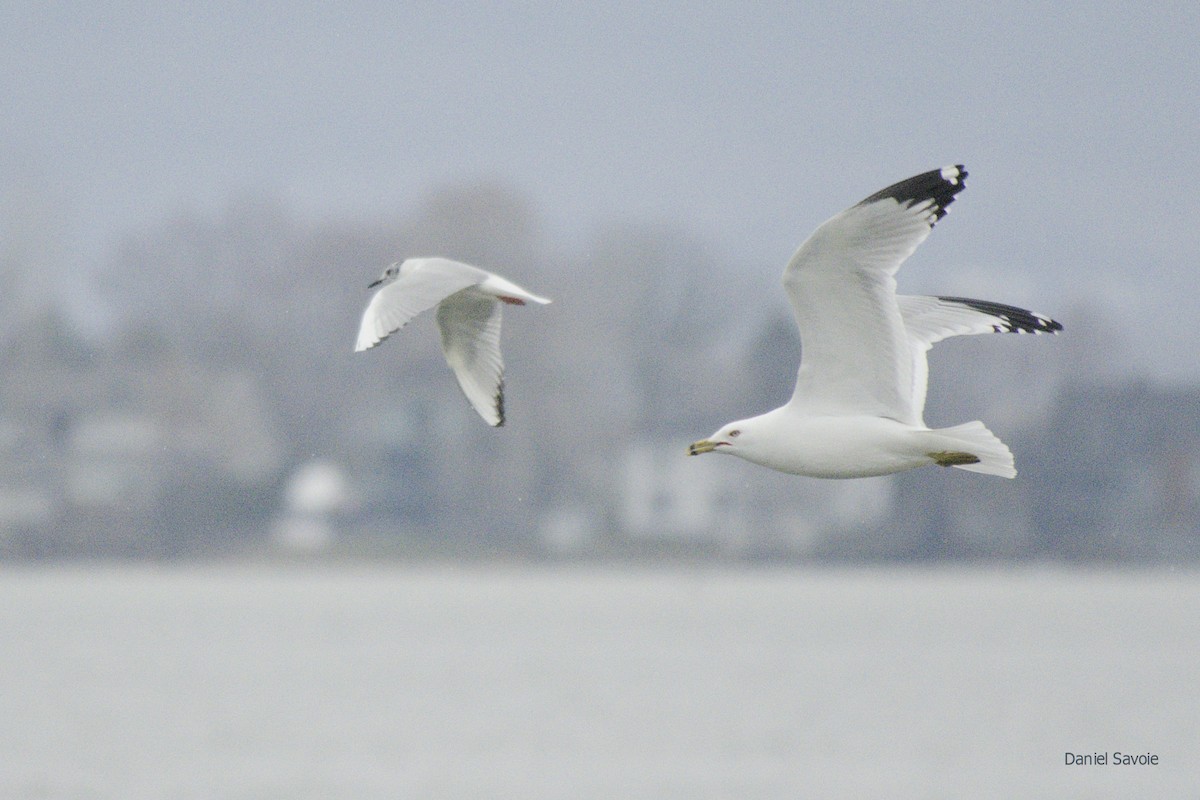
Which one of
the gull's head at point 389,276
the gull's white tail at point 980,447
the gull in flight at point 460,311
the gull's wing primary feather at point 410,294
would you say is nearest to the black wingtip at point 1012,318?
the gull's white tail at point 980,447

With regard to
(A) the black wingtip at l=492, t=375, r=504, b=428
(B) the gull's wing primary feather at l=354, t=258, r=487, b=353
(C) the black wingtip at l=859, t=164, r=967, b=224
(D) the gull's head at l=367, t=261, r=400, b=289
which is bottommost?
(A) the black wingtip at l=492, t=375, r=504, b=428

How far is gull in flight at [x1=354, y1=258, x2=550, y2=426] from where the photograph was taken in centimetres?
643

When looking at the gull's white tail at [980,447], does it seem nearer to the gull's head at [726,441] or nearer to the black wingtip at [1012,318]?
the gull's head at [726,441]

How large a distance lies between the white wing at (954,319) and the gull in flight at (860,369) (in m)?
0.70

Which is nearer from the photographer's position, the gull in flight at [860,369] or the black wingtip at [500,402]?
the gull in flight at [860,369]

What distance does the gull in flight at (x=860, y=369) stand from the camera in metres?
6.32

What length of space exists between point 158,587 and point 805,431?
4655cm

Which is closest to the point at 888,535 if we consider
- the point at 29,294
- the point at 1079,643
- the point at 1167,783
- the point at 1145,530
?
the point at 1145,530

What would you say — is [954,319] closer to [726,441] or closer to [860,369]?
[860,369]

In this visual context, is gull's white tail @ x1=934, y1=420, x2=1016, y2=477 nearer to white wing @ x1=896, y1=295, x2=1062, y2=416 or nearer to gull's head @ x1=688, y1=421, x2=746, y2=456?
gull's head @ x1=688, y1=421, x2=746, y2=456

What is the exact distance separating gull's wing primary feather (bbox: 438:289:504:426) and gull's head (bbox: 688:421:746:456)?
3.60 ft

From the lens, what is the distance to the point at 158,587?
167 ft

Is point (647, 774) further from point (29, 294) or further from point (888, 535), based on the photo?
point (29, 294)

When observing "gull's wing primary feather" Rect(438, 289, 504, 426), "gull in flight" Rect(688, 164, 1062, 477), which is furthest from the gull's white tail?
"gull's wing primary feather" Rect(438, 289, 504, 426)
